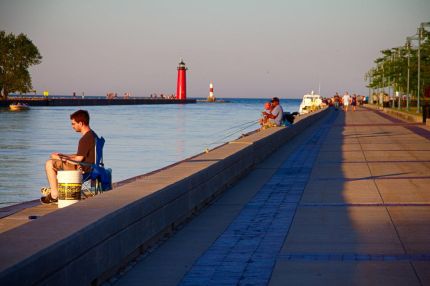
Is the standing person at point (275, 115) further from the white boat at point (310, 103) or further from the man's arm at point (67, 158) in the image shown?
the white boat at point (310, 103)

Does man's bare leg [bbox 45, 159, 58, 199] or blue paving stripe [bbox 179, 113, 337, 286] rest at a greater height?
man's bare leg [bbox 45, 159, 58, 199]

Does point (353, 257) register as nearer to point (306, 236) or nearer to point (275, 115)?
point (306, 236)

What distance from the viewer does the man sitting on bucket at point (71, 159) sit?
11.8 meters

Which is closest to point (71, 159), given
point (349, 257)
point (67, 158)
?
point (67, 158)

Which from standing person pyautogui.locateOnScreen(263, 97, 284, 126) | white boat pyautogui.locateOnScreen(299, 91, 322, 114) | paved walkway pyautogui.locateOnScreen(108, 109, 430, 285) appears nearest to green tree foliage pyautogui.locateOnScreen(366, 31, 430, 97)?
white boat pyautogui.locateOnScreen(299, 91, 322, 114)

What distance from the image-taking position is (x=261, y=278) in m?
8.13

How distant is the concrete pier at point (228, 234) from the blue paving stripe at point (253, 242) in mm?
14

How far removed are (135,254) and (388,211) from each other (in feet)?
15.4

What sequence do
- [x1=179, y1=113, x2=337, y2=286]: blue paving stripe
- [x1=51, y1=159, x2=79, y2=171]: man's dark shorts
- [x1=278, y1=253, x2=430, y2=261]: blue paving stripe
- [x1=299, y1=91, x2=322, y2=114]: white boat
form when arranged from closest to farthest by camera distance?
[x1=179, y1=113, x2=337, y2=286]: blue paving stripe, [x1=278, y1=253, x2=430, y2=261]: blue paving stripe, [x1=51, y1=159, x2=79, y2=171]: man's dark shorts, [x1=299, y1=91, x2=322, y2=114]: white boat

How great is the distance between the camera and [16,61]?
441 ft

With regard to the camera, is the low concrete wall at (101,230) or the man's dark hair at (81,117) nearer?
the low concrete wall at (101,230)

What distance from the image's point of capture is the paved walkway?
8.26 meters

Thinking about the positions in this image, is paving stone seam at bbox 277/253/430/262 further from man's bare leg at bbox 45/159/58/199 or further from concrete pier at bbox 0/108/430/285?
man's bare leg at bbox 45/159/58/199

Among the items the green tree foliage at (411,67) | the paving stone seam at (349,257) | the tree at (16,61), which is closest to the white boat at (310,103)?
the green tree foliage at (411,67)
